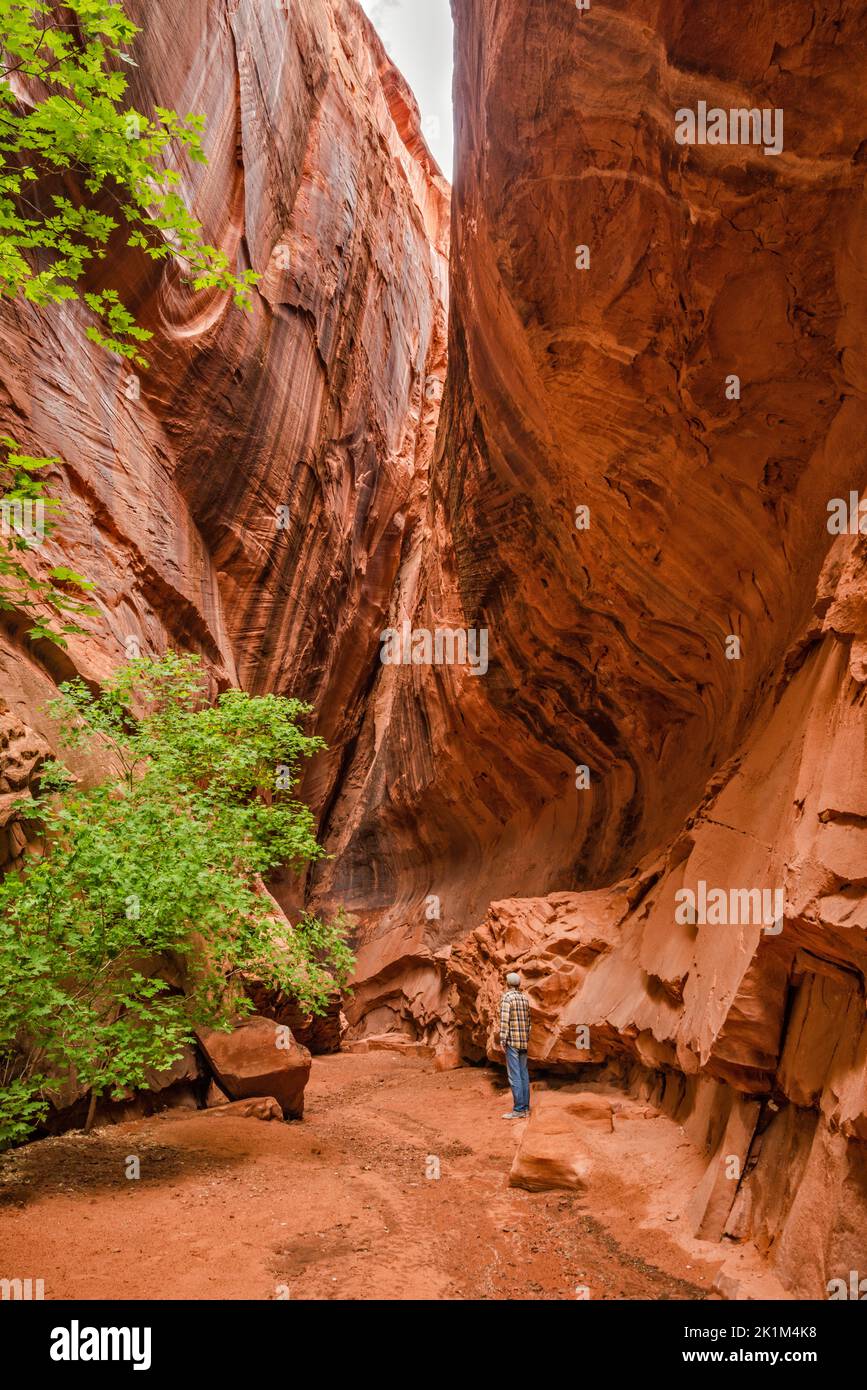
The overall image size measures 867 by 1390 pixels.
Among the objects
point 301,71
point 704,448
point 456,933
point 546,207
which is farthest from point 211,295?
point 456,933

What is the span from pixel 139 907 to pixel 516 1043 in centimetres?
523

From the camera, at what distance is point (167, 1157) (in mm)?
7328

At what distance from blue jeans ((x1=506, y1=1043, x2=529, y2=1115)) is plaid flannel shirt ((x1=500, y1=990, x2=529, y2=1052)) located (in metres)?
0.16

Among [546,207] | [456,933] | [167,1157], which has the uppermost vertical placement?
[546,207]

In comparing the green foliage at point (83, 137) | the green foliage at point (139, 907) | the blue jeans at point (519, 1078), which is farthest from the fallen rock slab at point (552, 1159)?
the green foliage at point (83, 137)

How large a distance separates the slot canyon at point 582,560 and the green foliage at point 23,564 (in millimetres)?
686

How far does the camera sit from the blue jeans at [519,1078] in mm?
10078

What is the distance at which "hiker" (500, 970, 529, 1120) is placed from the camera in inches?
390

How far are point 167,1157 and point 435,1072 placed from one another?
8984 millimetres

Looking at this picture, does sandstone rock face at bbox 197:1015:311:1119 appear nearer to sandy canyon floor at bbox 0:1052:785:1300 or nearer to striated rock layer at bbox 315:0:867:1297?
sandy canyon floor at bbox 0:1052:785:1300

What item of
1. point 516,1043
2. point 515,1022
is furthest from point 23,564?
point 516,1043

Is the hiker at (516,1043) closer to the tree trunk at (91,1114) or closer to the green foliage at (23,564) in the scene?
the tree trunk at (91,1114)

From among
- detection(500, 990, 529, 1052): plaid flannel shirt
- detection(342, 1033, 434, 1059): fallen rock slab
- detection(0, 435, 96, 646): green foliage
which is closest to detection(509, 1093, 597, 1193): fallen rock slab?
detection(500, 990, 529, 1052): plaid flannel shirt
